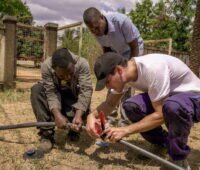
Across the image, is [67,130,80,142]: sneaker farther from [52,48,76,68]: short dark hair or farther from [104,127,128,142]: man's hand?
[104,127,128,142]: man's hand

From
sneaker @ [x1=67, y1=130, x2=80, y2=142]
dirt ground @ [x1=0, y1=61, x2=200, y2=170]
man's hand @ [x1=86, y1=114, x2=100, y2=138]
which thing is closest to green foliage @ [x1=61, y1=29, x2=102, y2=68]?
dirt ground @ [x1=0, y1=61, x2=200, y2=170]

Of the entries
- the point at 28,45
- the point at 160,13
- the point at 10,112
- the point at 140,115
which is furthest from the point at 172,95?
the point at 160,13

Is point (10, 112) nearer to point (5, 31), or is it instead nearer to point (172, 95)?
point (5, 31)

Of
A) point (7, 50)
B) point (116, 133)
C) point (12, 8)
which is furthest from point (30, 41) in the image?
point (12, 8)

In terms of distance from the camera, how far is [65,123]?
11.1 ft

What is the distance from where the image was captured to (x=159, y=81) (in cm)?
263

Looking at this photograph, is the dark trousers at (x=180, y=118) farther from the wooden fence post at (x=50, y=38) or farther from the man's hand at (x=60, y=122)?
the wooden fence post at (x=50, y=38)

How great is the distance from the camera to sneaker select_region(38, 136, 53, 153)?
3532mm

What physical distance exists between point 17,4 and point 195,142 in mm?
30597

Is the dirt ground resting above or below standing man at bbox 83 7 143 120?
below

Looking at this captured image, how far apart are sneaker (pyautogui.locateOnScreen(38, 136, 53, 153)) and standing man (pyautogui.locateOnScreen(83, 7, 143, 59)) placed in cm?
122

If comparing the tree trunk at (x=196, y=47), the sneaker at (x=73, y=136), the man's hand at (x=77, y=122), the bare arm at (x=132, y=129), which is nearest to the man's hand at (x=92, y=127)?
the bare arm at (x=132, y=129)

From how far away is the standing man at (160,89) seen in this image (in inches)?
101

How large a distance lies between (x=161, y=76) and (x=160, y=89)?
10 centimetres
